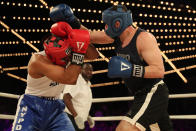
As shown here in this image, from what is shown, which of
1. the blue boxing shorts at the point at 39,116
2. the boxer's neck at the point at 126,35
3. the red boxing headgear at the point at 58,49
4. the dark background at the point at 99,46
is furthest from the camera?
the dark background at the point at 99,46

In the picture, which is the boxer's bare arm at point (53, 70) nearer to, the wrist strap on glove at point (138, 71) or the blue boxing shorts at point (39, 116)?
the blue boxing shorts at point (39, 116)

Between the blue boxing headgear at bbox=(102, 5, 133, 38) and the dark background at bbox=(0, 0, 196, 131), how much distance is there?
93.3 inches

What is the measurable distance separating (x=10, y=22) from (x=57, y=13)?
Result: 420 cm

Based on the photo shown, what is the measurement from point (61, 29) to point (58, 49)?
131 mm

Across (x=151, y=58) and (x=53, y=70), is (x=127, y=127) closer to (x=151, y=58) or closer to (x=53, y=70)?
(x=151, y=58)

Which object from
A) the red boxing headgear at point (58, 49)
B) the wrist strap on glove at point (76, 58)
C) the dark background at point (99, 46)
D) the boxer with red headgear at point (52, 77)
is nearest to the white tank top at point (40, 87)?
the boxer with red headgear at point (52, 77)

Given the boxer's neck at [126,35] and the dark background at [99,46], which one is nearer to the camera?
the boxer's neck at [126,35]

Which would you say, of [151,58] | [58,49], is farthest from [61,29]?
[151,58]

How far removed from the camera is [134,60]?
2012mm

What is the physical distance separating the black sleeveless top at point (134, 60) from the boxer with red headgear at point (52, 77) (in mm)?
270

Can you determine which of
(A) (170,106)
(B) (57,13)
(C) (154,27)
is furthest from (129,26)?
(A) (170,106)

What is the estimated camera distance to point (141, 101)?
6.61 ft

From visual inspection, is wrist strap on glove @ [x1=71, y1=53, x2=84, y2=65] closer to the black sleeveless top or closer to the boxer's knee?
the black sleeveless top

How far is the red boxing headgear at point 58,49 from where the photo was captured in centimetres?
186
